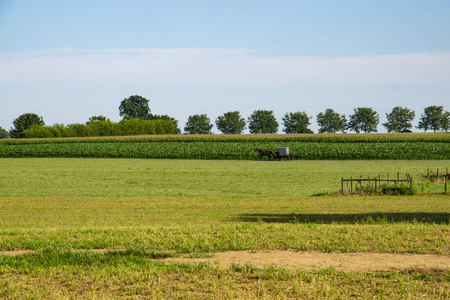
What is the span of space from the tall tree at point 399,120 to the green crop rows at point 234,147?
73332 mm

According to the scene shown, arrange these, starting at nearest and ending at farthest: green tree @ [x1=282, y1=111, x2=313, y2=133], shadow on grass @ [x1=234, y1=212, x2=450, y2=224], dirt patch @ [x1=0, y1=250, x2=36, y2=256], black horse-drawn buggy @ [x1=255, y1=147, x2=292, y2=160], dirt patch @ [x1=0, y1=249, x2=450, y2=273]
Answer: dirt patch @ [x1=0, y1=249, x2=450, y2=273]
dirt patch @ [x1=0, y1=250, x2=36, y2=256]
shadow on grass @ [x1=234, y1=212, x2=450, y2=224]
black horse-drawn buggy @ [x1=255, y1=147, x2=292, y2=160]
green tree @ [x1=282, y1=111, x2=313, y2=133]

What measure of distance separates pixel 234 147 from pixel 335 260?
69.6 m

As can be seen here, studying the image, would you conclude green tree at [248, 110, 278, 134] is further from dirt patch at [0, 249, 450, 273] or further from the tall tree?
dirt patch at [0, 249, 450, 273]

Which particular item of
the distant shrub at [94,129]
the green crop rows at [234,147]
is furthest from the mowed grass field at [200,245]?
the distant shrub at [94,129]

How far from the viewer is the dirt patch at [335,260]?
10508 millimetres

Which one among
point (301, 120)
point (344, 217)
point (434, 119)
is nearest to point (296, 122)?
point (301, 120)

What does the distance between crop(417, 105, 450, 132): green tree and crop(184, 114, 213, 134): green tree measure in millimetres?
68985

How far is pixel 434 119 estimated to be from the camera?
16312 centimetres

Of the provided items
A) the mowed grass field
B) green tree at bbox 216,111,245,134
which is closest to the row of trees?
green tree at bbox 216,111,245,134

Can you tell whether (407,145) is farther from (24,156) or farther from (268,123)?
(268,123)

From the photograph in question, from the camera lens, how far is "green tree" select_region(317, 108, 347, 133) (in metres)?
156

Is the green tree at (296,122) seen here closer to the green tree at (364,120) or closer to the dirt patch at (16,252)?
the green tree at (364,120)

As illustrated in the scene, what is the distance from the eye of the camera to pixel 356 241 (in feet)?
42.9

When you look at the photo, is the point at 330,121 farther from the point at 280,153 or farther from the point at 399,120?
the point at 280,153
